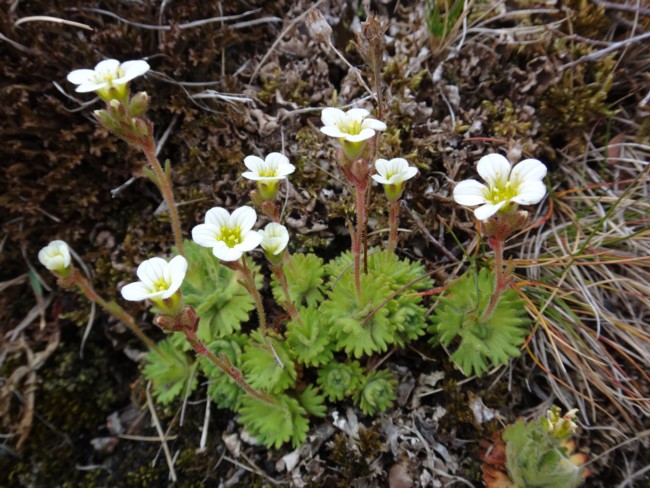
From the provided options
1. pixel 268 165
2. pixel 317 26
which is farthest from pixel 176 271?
pixel 317 26

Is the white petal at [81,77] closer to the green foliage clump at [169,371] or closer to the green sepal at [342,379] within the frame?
the green foliage clump at [169,371]

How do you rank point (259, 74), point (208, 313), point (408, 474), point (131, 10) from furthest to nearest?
point (259, 74) → point (131, 10) → point (208, 313) → point (408, 474)

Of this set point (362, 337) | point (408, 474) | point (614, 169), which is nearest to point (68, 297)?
point (362, 337)

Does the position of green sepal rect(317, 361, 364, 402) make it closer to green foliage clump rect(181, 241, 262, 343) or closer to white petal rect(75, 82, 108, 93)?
green foliage clump rect(181, 241, 262, 343)

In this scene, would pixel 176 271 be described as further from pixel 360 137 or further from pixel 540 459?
pixel 540 459

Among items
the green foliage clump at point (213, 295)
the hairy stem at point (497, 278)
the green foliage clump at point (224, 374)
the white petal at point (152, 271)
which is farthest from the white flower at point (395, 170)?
the green foliage clump at point (224, 374)

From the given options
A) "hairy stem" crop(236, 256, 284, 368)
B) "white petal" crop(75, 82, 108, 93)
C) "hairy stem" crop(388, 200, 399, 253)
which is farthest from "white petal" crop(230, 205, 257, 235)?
"white petal" crop(75, 82, 108, 93)

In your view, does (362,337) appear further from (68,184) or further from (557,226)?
(68,184)
